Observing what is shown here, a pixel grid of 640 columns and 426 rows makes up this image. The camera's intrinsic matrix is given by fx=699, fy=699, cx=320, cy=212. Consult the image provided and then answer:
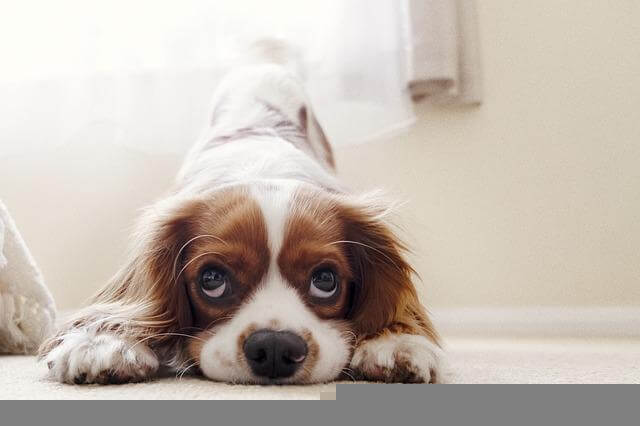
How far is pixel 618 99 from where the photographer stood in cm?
272

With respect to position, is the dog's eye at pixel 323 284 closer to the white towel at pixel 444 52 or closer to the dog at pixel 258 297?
the dog at pixel 258 297

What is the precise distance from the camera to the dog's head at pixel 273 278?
1256 millimetres

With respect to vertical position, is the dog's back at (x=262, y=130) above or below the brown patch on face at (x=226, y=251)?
above

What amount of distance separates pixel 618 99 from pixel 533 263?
2.35 ft

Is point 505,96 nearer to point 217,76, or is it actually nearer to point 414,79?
point 414,79

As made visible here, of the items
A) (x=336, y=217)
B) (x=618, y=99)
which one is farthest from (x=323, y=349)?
(x=618, y=99)

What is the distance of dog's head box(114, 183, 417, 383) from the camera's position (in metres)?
1.26

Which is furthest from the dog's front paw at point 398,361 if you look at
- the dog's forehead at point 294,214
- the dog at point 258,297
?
the dog's forehead at point 294,214

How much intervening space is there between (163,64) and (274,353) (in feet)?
6.24

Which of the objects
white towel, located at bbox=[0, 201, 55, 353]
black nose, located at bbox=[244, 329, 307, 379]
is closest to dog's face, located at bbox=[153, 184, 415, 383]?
black nose, located at bbox=[244, 329, 307, 379]

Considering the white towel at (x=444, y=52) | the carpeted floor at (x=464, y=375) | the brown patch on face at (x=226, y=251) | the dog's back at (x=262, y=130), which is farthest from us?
the white towel at (x=444, y=52)

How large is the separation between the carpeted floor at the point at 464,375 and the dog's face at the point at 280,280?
64mm

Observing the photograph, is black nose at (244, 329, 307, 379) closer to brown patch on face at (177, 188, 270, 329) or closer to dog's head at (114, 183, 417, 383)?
dog's head at (114, 183, 417, 383)

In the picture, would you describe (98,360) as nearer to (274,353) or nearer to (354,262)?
(274,353)
